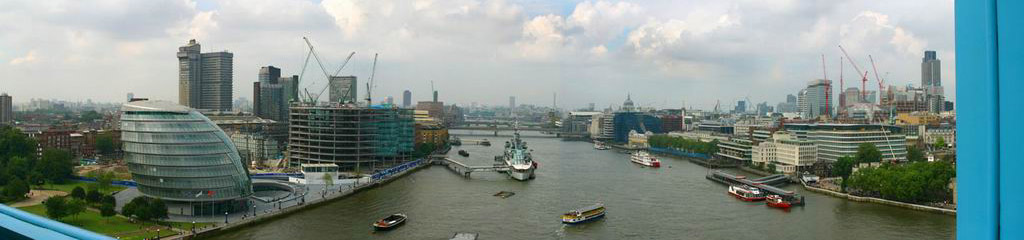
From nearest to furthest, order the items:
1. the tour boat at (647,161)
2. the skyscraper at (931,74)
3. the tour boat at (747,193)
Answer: the tour boat at (747,193) → the tour boat at (647,161) → the skyscraper at (931,74)

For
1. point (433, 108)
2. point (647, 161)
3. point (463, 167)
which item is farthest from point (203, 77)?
point (647, 161)

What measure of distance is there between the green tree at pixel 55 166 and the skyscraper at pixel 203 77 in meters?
34.3

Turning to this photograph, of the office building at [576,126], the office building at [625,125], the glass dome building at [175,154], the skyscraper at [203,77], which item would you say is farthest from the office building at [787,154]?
the skyscraper at [203,77]

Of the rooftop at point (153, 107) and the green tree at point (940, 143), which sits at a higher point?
the rooftop at point (153, 107)

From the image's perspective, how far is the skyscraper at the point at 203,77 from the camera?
46219 mm

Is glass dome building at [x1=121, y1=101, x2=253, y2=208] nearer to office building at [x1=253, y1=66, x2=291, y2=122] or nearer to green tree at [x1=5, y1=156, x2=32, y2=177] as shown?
green tree at [x1=5, y1=156, x2=32, y2=177]

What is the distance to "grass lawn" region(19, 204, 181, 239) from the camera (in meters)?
8.52

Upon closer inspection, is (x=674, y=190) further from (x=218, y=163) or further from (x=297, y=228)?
(x=218, y=163)

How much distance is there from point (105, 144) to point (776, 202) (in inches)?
752

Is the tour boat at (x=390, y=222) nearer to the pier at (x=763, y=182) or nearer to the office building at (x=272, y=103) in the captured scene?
the pier at (x=763, y=182)

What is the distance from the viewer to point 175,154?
9.92m

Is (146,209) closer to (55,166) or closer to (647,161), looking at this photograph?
(55,166)

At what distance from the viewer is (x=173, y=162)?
9.93 metres

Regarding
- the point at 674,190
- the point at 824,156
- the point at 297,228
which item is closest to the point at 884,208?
the point at 674,190
